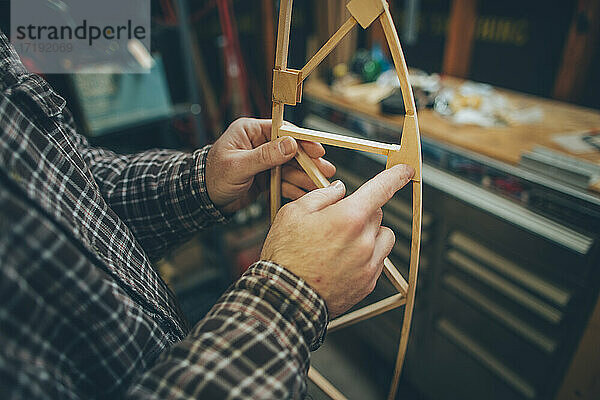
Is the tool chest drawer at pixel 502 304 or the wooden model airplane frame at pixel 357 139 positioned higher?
the wooden model airplane frame at pixel 357 139

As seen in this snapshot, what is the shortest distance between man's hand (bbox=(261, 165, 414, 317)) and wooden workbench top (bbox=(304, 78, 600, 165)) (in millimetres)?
586

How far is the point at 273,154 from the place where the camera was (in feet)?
2.10

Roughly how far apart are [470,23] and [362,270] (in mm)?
1446

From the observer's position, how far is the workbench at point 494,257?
0.87m

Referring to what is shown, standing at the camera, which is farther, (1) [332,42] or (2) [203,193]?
(2) [203,193]

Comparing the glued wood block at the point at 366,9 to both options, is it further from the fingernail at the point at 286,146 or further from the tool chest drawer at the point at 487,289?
the tool chest drawer at the point at 487,289

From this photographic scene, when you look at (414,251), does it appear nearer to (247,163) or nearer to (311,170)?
(311,170)

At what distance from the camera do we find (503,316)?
1037 mm

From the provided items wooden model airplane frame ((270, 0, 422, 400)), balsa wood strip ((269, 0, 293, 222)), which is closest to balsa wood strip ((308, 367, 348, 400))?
wooden model airplane frame ((270, 0, 422, 400))

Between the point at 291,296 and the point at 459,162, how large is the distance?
78 cm

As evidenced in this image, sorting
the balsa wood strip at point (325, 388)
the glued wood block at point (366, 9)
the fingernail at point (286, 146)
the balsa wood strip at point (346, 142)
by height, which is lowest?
the balsa wood strip at point (325, 388)

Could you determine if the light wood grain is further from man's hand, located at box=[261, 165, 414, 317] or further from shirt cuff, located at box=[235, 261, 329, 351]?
shirt cuff, located at box=[235, 261, 329, 351]

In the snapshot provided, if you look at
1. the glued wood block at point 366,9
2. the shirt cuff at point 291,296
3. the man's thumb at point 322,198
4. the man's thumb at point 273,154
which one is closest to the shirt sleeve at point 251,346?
the shirt cuff at point 291,296

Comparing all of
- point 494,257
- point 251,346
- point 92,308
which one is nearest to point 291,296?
point 251,346
